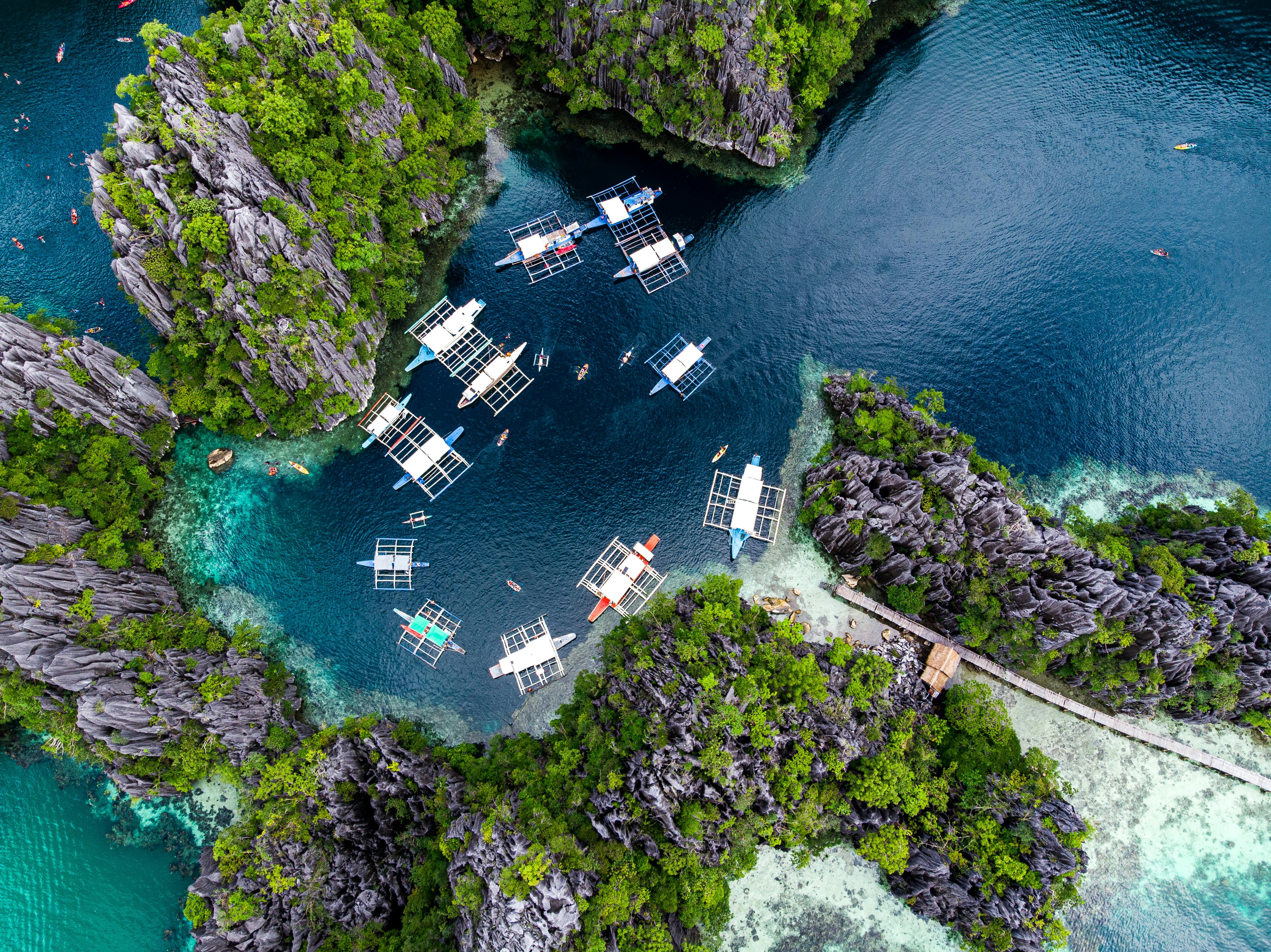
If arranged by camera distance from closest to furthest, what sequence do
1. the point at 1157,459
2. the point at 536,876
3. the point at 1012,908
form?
the point at 536,876 < the point at 1012,908 < the point at 1157,459

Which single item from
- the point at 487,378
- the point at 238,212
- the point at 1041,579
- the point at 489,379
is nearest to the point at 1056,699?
the point at 1041,579

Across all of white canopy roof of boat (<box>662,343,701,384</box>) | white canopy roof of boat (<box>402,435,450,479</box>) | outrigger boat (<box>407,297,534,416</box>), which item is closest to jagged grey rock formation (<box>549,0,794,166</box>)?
white canopy roof of boat (<box>662,343,701,384</box>)

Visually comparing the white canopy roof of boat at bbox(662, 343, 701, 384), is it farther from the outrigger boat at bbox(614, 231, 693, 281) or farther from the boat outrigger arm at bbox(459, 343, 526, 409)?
the boat outrigger arm at bbox(459, 343, 526, 409)

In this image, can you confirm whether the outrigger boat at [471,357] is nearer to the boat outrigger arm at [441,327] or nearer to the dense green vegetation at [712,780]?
the boat outrigger arm at [441,327]

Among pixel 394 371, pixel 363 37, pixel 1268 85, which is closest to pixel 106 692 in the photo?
pixel 394 371

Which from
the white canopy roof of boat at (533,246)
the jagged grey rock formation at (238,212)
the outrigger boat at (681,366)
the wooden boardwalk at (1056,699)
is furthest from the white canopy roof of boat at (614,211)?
the wooden boardwalk at (1056,699)

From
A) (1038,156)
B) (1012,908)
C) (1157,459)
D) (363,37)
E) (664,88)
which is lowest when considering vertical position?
(1012,908)

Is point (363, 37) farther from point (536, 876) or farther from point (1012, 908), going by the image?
point (1012, 908)
